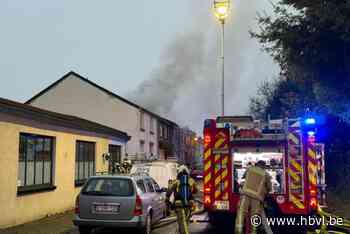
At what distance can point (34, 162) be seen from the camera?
15227 millimetres

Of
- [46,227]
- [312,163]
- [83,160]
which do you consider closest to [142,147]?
[83,160]

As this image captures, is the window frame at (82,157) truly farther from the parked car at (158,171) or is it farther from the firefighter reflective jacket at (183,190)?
the firefighter reflective jacket at (183,190)

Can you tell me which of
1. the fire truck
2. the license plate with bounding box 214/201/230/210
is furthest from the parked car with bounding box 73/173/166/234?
the license plate with bounding box 214/201/230/210

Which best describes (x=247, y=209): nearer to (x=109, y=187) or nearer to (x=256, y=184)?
(x=256, y=184)

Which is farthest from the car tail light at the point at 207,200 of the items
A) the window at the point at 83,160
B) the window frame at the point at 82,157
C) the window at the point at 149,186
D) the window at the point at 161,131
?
the window at the point at 161,131

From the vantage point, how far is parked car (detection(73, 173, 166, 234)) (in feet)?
36.6

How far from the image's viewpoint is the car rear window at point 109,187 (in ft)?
37.3

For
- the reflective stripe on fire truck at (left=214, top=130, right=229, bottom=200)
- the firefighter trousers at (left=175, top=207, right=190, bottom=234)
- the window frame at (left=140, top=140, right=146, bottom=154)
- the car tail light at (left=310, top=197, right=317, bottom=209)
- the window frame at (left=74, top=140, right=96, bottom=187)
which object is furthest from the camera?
the window frame at (left=140, top=140, right=146, bottom=154)

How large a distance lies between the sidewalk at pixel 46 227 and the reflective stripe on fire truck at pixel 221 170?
15.0 feet

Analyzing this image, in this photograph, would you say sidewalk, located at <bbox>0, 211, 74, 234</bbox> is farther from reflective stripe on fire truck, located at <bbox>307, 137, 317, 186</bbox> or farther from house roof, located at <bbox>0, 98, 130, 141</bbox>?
reflective stripe on fire truck, located at <bbox>307, 137, 317, 186</bbox>

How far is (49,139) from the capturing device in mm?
16438

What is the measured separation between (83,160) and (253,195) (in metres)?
12.3

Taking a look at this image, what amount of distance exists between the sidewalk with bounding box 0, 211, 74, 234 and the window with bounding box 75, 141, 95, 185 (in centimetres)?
381

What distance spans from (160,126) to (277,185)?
1485 inches
